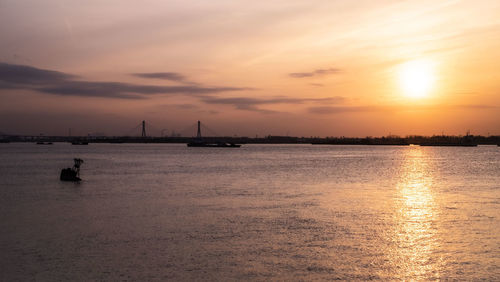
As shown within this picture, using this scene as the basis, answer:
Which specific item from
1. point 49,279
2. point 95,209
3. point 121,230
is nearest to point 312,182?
point 95,209

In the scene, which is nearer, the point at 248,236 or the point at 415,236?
the point at 248,236

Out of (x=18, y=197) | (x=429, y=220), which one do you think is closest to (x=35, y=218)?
(x=18, y=197)

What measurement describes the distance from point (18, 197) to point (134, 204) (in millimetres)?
9271

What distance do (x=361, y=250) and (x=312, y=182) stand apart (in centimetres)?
2471

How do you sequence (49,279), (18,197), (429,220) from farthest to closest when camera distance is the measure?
(18,197)
(429,220)
(49,279)

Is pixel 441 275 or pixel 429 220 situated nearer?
pixel 441 275

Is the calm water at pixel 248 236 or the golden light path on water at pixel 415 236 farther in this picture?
the golden light path on water at pixel 415 236

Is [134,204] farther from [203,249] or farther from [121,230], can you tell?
[203,249]

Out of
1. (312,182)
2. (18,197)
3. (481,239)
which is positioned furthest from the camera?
(312,182)

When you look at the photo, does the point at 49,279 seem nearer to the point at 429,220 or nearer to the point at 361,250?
the point at 361,250

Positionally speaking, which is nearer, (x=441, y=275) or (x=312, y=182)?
(x=441, y=275)

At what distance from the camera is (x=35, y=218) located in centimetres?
2056

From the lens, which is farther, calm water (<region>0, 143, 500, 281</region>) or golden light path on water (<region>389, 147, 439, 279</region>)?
golden light path on water (<region>389, 147, 439, 279</region>)

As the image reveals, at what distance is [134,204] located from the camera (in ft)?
83.4
